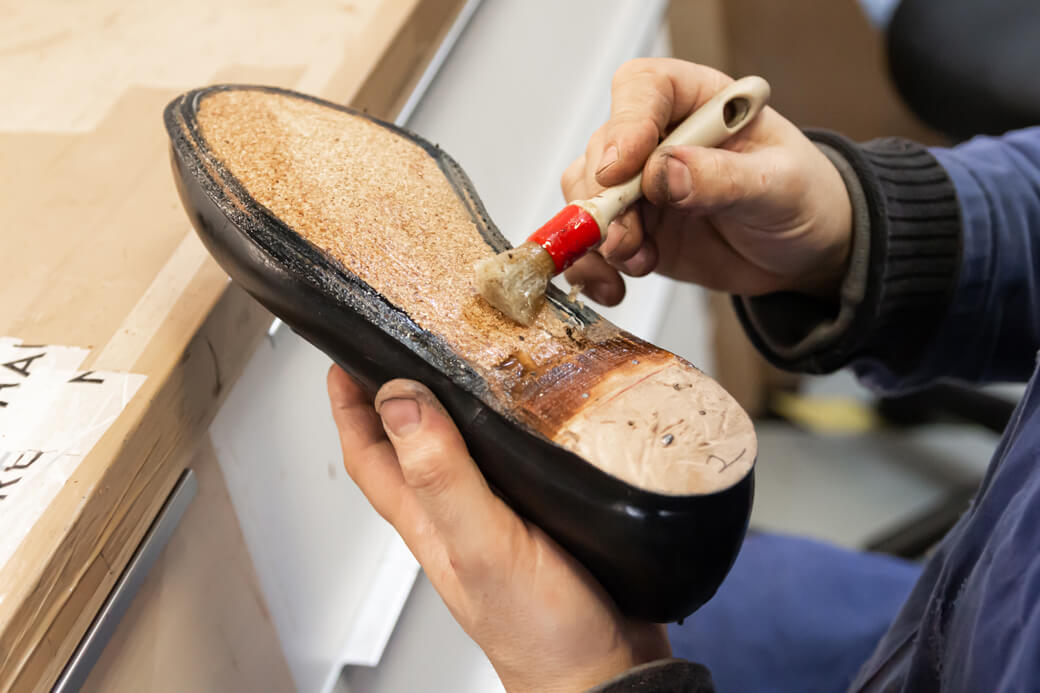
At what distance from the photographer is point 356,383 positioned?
0.48 metres

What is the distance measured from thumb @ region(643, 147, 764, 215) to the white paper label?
30 cm

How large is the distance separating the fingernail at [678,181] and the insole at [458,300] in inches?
4.0

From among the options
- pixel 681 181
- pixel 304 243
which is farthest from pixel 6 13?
pixel 681 181

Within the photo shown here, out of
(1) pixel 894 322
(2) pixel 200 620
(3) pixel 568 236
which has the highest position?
(3) pixel 568 236

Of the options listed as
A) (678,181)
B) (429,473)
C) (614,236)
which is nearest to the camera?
(429,473)

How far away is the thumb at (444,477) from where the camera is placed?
1.24ft

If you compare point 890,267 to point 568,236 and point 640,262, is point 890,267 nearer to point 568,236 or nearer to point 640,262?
point 640,262

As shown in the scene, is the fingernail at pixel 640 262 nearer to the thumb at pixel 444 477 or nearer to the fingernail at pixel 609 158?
the fingernail at pixel 609 158

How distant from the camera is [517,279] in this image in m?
0.42

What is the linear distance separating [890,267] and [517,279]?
354 mm

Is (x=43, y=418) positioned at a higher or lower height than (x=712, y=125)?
lower

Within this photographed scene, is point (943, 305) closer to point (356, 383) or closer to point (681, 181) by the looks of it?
point (681, 181)

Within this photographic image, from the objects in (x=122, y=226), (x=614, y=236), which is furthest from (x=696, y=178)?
(x=122, y=226)

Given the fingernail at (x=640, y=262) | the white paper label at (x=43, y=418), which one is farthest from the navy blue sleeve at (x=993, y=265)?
the white paper label at (x=43, y=418)
